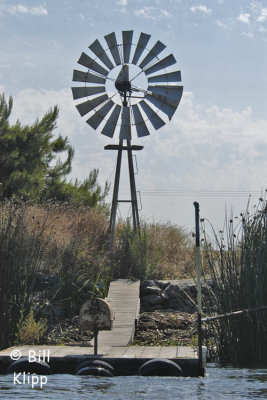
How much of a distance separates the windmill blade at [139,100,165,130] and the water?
8.54 m

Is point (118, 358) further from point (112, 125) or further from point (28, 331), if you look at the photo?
point (112, 125)

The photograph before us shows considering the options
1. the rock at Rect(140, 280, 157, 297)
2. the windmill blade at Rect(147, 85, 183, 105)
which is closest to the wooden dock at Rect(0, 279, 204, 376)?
the rock at Rect(140, 280, 157, 297)

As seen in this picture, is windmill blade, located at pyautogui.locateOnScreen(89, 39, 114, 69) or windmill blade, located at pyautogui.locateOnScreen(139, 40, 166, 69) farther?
windmill blade, located at pyautogui.locateOnScreen(89, 39, 114, 69)

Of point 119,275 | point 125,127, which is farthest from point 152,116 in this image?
point 119,275

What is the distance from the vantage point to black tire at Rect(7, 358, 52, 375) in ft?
22.1

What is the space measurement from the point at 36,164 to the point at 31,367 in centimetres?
1553

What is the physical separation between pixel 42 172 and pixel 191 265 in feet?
32.3

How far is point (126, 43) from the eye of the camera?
14.5 metres

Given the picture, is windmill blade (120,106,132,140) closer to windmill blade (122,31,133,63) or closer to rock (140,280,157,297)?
windmill blade (122,31,133,63)

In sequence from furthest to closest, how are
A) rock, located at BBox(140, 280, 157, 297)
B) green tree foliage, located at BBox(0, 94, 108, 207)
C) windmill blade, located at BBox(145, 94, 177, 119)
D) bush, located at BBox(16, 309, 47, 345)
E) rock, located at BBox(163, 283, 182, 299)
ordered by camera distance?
green tree foliage, located at BBox(0, 94, 108, 207) → windmill blade, located at BBox(145, 94, 177, 119) → rock, located at BBox(140, 280, 157, 297) → rock, located at BBox(163, 283, 182, 299) → bush, located at BBox(16, 309, 47, 345)

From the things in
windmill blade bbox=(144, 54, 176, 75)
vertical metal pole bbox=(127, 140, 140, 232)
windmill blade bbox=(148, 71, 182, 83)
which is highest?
windmill blade bbox=(144, 54, 176, 75)

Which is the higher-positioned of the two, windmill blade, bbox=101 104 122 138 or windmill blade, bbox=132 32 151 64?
windmill blade, bbox=132 32 151 64

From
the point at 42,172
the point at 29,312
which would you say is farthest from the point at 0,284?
the point at 42,172

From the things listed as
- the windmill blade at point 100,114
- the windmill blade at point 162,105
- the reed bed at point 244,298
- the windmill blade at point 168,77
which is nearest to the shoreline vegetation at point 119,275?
the reed bed at point 244,298
